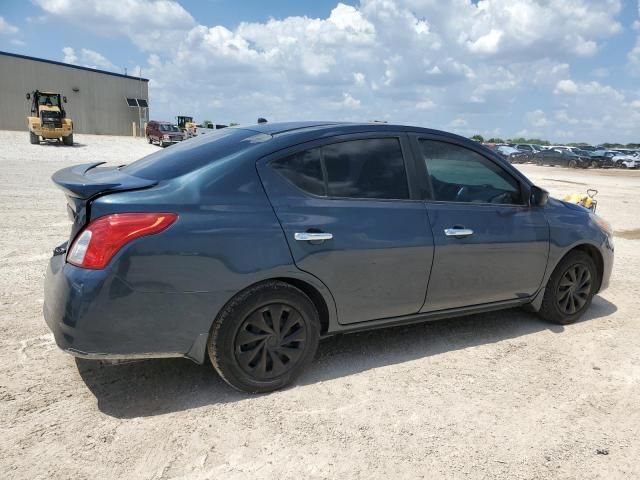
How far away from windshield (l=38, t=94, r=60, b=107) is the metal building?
1521 cm

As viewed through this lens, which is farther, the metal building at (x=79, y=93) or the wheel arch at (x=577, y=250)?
the metal building at (x=79, y=93)

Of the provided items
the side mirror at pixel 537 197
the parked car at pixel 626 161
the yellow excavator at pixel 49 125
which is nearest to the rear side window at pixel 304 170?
the side mirror at pixel 537 197

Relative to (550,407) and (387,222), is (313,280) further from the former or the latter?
(550,407)

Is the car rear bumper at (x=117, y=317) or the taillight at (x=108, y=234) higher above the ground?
the taillight at (x=108, y=234)

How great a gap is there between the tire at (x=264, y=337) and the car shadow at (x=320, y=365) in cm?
18

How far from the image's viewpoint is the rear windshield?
303 cm

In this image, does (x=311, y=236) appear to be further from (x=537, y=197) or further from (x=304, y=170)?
(x=537, y=197)

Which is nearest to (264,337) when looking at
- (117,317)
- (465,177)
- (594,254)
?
(117,317)

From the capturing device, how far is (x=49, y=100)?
30.9 meters

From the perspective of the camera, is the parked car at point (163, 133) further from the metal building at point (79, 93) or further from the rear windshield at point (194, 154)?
the rear windshield at point (194, 154)

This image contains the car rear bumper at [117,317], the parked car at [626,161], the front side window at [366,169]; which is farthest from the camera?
the parked car at [626,161]

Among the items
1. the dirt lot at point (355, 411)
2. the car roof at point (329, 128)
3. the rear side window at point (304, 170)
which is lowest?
the dirt lot at point (355, 411)

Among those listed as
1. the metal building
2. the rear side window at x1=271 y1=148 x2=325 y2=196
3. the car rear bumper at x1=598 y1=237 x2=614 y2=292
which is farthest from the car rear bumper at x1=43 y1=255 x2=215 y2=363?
the metal building

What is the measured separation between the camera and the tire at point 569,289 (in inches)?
173
